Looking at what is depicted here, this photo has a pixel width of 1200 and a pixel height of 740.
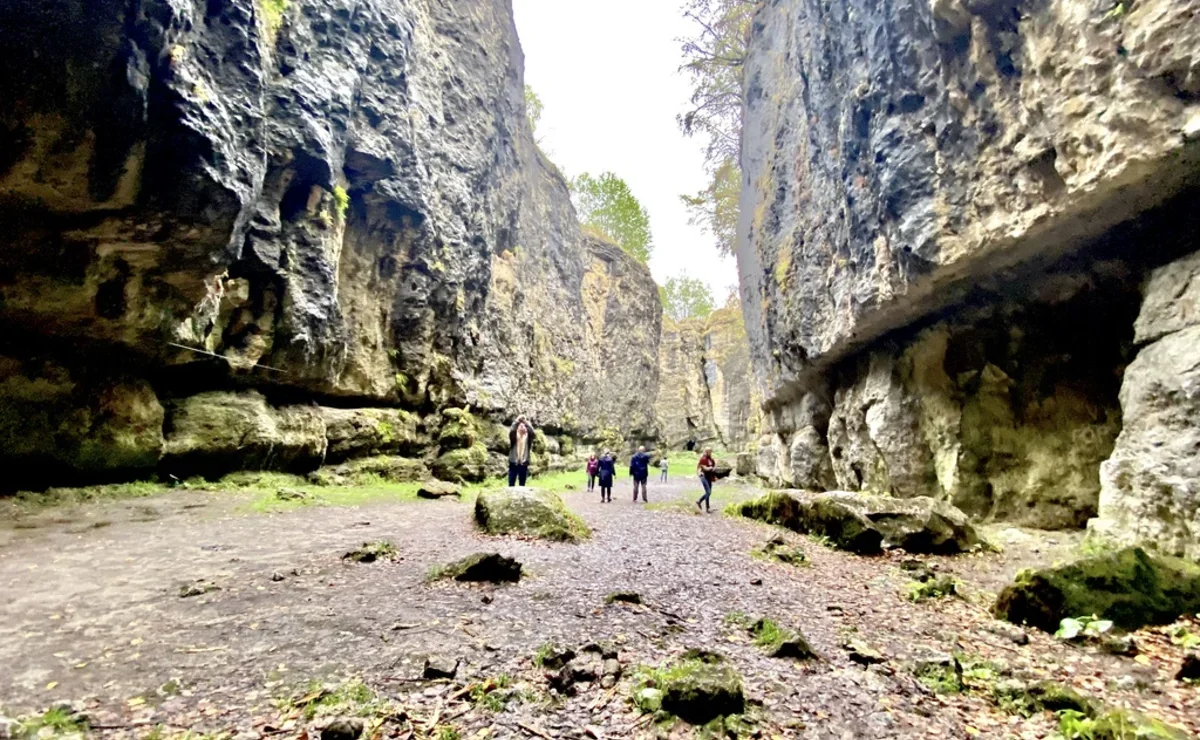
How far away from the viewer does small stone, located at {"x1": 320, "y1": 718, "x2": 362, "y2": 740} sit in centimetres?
274

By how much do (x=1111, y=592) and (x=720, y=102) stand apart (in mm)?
26965

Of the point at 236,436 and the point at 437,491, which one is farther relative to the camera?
A: the point at 437,491

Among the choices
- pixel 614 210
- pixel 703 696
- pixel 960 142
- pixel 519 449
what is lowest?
pixel 703 696

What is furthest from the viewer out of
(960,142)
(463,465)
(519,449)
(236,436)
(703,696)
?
(463,465)

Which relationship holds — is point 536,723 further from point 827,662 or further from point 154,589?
point 154,589

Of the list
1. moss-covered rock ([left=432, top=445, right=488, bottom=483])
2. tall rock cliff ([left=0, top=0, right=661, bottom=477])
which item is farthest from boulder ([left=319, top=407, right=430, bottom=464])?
moss-covered rock ([left=432, top=445, right=488, bottom=483])

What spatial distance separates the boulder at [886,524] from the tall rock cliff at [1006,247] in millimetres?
1918

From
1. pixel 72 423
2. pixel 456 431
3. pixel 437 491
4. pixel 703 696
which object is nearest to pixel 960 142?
pixel 703 696

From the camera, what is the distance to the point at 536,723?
3025 mm

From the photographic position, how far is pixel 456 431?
17.9 metres

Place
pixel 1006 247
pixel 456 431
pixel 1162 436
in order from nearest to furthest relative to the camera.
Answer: pixel 1162 436, pixel 1006 247, pixel 456 431

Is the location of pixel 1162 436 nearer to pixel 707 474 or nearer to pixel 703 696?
pixel 703 696

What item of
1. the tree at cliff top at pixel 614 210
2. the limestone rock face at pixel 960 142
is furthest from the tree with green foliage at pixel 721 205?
the tree at cliff top at pixel 614 210

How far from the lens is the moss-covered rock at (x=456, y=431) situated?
58.4 ft
